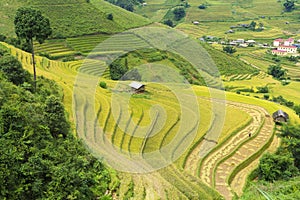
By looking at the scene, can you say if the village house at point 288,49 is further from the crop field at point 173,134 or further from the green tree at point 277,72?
the crop field at point 173,134

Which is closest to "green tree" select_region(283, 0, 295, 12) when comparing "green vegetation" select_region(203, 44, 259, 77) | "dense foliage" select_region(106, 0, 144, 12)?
"green vegetation" select_region(203, 44, 259, 77)

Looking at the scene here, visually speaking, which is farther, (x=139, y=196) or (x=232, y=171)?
(x=232, y=171)

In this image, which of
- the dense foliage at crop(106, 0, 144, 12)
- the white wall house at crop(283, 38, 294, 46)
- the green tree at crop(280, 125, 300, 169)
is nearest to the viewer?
the green tree at crop(280, 125, 300, 169)

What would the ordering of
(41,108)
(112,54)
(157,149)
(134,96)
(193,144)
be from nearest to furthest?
(41,108), (157,149), (193,144), (134,96), (112,54)

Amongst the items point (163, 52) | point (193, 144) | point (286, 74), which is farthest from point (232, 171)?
point (286, 74)

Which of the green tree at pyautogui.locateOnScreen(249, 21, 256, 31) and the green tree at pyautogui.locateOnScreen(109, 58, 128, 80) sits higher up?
the green tree at pyautogui.locateOnScreen(109, 58, 128, 80)

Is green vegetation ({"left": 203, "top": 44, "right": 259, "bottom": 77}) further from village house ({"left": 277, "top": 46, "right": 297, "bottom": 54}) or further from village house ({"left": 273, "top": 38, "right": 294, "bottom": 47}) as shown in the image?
village house ({"left": 273, "top": 38, "right": 294, "bottom": 47})

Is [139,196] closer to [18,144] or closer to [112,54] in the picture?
[18,144]

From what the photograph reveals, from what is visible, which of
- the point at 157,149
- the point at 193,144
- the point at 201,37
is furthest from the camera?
the point at 201,37
